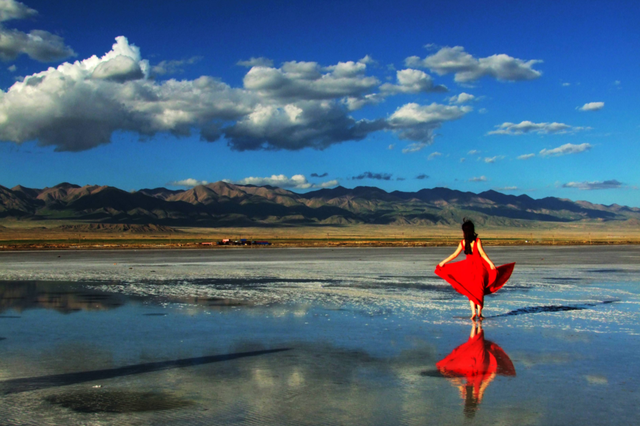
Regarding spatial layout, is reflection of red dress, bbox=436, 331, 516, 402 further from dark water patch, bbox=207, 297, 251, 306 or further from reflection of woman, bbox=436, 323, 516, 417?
dark water patch, bbox=207, 297, 251, 306

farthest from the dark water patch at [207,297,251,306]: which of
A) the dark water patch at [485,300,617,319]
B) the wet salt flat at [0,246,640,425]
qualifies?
the dark water patch at [485,300,617,319]

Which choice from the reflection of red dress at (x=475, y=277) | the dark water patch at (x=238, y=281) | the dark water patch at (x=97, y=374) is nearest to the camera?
the dark water patch at (x=97, y=374)

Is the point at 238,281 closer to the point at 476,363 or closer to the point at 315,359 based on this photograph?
the point at 315,359

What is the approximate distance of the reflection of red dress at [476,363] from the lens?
7.15 m

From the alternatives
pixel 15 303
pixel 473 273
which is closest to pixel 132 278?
pixel 15 303

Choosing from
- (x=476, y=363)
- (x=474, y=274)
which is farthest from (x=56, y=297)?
(x=476, y=363)

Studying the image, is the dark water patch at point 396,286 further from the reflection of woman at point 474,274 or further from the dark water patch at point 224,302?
the reflection of woman at point 474,274

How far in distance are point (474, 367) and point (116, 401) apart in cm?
442

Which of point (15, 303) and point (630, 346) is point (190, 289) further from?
point (630, 346)

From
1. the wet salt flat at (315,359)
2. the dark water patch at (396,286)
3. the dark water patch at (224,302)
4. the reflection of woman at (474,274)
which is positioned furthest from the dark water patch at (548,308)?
the dark water patch at (224,302)

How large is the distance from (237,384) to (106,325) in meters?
5.11

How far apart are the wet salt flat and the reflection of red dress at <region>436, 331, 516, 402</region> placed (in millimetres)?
31

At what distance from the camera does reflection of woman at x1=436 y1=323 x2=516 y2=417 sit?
638cm

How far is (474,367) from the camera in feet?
24.9
